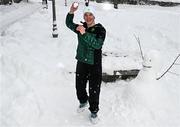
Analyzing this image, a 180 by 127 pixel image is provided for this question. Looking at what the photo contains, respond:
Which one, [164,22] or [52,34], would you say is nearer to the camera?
[52,34]

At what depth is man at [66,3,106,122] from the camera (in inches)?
259

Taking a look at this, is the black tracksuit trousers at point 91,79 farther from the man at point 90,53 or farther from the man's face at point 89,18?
the man's face at point 89,18

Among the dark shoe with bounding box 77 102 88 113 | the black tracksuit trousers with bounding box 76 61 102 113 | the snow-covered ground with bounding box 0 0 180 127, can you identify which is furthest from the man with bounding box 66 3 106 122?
the snow-covered ground with bounding box 0 0 180 127

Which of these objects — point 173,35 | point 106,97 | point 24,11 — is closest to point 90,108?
point 106,97

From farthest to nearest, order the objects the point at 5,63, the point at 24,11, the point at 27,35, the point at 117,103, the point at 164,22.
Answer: the point at 24,11, the point at 164,22, the point at 27,35, the point at 5,63, the point at 117,103

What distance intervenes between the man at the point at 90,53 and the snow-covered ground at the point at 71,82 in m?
0.66

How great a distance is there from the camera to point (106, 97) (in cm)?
834

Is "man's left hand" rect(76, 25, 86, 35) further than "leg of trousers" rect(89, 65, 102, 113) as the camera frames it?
No

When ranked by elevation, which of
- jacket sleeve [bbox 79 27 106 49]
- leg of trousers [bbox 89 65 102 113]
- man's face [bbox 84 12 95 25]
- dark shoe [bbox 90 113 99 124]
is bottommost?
dark shoe [bbox 90 113 99 124]

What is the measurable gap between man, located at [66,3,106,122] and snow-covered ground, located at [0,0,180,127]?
66 centimetres

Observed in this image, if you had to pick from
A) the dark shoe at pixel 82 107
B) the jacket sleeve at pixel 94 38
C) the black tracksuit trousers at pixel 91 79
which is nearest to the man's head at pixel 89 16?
the jacket sleeve at pixel 94 38

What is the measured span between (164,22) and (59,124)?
7.76 meters

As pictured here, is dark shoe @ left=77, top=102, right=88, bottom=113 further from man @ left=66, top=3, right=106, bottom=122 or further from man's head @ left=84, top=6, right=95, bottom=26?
man's head @ left=84, top=6, right=95, bottom=26

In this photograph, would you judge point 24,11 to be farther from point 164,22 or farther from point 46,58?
point 46,58
